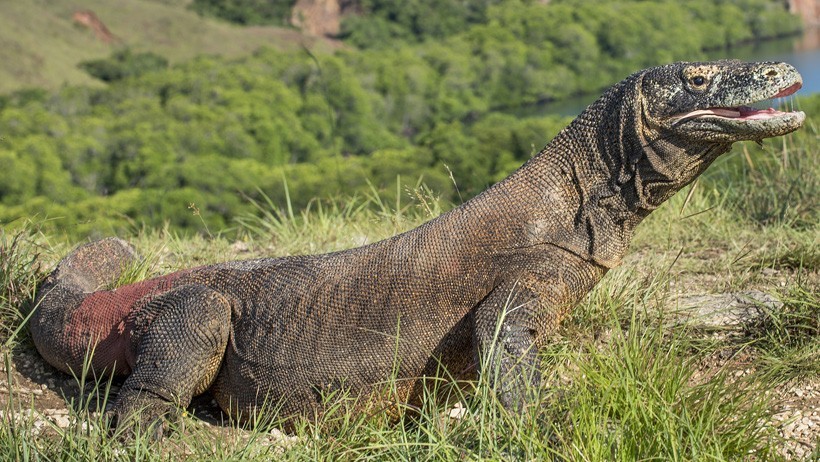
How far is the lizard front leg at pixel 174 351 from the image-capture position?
10.8 feet

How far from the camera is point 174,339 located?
3.39m

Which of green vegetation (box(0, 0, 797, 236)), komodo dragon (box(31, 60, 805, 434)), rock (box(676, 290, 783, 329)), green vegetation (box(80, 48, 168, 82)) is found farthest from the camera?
green vegetation (box(80, 48, 168, 82))

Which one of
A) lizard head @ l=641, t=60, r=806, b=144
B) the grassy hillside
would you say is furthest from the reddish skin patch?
the grassy hillside

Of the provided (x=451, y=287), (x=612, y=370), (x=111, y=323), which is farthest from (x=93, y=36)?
(x=612, y=370)

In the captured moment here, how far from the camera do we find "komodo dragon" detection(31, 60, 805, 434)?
2.97 metres

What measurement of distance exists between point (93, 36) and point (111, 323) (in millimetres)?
83393

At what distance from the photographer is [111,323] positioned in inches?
142

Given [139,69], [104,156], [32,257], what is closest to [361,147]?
[104,156]

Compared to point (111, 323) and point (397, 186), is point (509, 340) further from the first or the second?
point (397, 186)

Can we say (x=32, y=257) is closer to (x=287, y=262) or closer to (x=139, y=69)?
(x=287, y=262)

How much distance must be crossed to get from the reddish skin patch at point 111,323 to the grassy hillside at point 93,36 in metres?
63.0

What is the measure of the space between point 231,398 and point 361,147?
52904mm

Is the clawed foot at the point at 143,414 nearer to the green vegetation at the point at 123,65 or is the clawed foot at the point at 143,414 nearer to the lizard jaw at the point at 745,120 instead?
the lizard jaw at the point at 745,120

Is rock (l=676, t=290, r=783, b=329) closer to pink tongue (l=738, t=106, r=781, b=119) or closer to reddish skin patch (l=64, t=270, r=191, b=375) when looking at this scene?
pink tongue (l=738, t=106, r=781, b=119)
